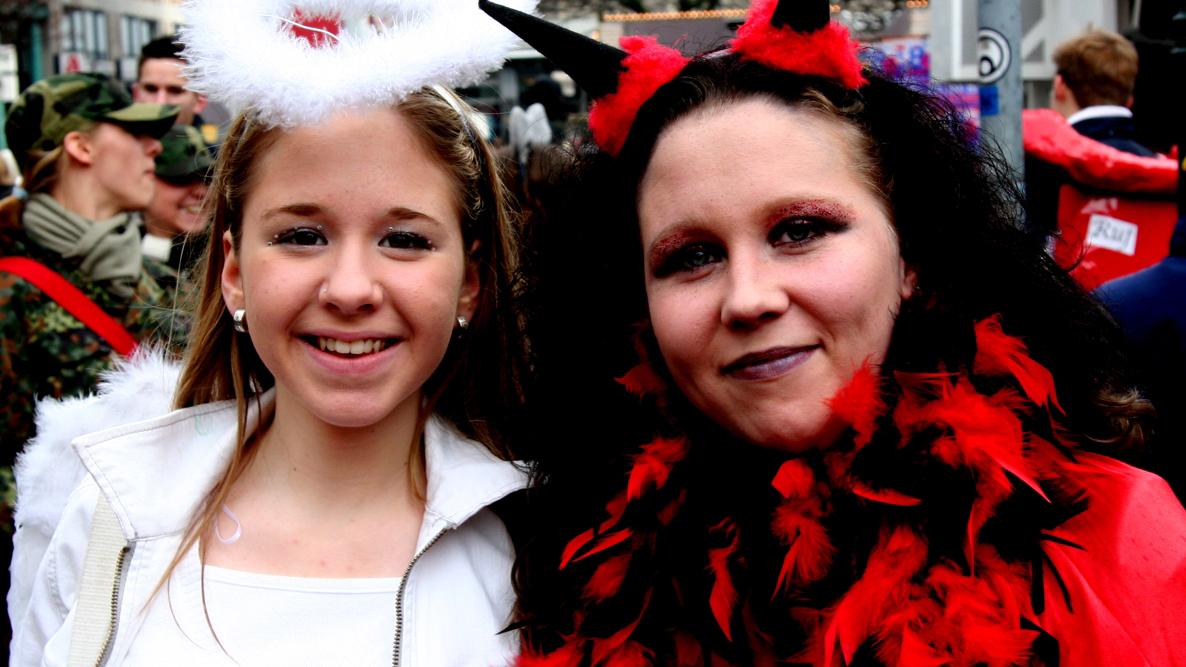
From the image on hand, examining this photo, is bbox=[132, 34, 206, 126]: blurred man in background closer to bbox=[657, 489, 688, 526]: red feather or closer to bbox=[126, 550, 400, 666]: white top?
bbox=[126, 550, 400, 666]: white top

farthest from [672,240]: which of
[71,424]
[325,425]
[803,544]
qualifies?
[71,424]

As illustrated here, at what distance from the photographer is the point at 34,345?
325cm

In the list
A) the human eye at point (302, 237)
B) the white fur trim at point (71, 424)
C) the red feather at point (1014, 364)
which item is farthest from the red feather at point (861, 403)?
the white fur trim at point (71, 424)

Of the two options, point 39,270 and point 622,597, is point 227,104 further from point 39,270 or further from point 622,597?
point 39,270

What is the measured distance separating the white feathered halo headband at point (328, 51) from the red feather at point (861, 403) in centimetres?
85

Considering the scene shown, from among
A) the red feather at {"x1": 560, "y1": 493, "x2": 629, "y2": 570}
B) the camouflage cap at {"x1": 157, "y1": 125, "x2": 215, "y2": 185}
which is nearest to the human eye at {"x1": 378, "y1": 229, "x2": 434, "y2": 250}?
the red feather at {"x1": 560, "y1": 493, "x2": 629, "y2": 570}

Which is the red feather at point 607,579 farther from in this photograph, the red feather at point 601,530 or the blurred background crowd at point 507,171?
the blurred background crowd at point 507,171

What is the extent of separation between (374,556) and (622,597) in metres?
0.47

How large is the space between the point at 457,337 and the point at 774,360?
29.0 inches

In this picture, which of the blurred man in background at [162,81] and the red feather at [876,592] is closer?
the red feather at [876,592]

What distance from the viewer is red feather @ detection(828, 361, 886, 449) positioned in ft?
5.92

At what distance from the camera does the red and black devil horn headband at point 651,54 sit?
1890 millimetres

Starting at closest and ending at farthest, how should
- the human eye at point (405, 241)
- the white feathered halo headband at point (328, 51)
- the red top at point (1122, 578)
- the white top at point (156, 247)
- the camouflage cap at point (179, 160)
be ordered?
the red top at point (1122, 578) → the white feathered halo headband at point (328, 51) → the human eye at point (405, 241) → the camouflage cap at point (179, 160) → the white top at point (156, 247)

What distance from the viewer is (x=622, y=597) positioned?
1.97 meters
